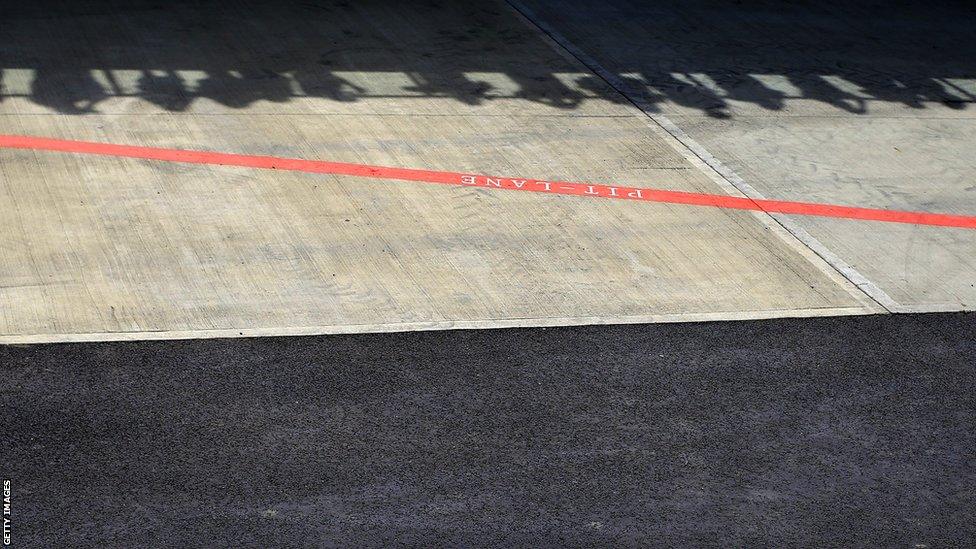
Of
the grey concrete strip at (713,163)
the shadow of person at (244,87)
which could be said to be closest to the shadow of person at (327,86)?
the shadow of person at (244,87)

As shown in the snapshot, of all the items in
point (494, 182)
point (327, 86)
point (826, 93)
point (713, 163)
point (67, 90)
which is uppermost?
point (826, 93)

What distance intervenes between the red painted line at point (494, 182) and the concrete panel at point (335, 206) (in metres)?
0.16

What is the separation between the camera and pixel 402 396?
25.1 ft

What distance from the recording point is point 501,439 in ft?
23.9

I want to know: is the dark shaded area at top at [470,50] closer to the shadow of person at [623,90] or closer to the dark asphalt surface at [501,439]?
the shadow of person at [623,90]

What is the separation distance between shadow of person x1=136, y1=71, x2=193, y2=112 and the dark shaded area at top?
0.02 meters

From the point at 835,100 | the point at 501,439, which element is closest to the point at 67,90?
the point at 501,439

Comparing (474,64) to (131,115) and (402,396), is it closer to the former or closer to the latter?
(131,115)

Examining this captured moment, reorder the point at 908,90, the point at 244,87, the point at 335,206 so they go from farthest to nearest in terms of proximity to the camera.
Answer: the point at 908,90
the point at 244,87
the point at 335,206

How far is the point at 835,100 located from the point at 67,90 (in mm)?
7935

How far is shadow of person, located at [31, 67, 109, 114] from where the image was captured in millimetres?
11781

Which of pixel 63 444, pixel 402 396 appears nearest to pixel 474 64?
pixel 402 396

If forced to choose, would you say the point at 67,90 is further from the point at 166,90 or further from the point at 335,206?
the point at 335,206

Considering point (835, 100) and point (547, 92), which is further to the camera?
point (835, 100)
